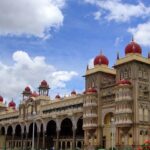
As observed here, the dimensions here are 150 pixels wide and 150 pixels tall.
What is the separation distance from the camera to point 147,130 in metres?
69.9

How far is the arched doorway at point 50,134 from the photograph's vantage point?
105188 mm

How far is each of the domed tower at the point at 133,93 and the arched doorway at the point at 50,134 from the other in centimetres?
3767

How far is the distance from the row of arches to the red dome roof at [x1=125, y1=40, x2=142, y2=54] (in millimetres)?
22890

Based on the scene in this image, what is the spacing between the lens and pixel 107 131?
2982 inches

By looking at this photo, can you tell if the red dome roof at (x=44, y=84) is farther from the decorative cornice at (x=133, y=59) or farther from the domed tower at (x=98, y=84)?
the decorative cornice at (x=133, y=59)

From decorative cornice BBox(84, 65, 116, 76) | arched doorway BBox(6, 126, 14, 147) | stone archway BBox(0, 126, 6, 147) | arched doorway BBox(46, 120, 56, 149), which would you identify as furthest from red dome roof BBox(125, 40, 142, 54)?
stone archway BBox(0, 126, 6, 147)

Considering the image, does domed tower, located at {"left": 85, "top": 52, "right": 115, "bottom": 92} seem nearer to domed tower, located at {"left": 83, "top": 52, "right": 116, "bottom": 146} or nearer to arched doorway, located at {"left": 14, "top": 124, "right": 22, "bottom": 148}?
domed tower, located at {"left": 83, "top": 52, "right": 116, "bottom": 146}

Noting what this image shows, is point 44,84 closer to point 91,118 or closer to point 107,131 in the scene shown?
point 91,118

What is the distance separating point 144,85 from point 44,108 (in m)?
39.0

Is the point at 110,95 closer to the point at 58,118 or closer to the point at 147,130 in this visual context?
the point at 147,130

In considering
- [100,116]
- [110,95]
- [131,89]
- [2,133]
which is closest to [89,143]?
[100,116]

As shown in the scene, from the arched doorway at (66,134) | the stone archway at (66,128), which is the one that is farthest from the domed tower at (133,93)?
the stone archway at (66,128)

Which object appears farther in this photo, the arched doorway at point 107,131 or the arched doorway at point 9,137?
the arched doorway at point 9,137

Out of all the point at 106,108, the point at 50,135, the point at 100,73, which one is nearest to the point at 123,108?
the point at 106,108
